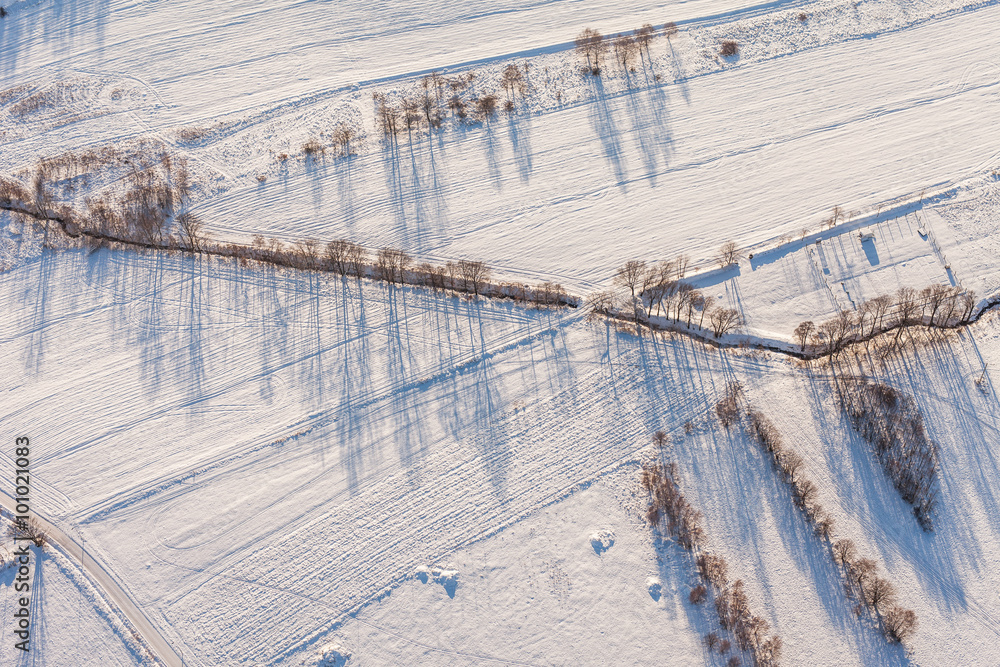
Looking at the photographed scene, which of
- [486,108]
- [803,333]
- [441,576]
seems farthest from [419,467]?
[486,108]

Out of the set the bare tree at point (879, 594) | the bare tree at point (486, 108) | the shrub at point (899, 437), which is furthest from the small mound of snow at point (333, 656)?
the bare tree at point (486, 108)

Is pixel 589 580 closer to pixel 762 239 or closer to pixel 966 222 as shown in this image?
pixel 762 239

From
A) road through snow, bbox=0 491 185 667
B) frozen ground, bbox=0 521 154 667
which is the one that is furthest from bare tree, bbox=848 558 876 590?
frozen ground, bbox=0 521 154 667

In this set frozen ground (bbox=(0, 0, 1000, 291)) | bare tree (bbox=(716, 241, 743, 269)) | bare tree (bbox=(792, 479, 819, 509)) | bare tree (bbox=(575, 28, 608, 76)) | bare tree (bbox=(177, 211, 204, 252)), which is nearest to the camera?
bare tree (bbox=(792, 479, 819, 509))

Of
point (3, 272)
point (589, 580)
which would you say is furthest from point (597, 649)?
point (3, 272)

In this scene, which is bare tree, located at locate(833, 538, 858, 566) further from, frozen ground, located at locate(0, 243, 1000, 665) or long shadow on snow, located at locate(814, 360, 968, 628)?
long shadow on snow, located at locate(814, 360, 968, 628)

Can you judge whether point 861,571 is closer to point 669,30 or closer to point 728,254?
point 728,254
